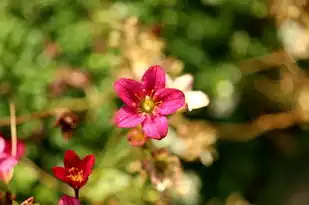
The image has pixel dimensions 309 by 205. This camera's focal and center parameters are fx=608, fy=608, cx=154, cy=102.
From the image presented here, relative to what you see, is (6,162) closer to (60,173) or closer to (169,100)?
(60,173)

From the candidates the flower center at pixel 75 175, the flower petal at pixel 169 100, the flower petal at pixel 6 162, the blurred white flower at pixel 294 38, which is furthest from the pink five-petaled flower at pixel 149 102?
the blurred white flower at pixel 294 38

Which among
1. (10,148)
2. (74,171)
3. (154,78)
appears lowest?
(10,148)

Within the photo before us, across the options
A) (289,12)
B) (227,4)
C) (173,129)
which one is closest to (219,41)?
(227,4)

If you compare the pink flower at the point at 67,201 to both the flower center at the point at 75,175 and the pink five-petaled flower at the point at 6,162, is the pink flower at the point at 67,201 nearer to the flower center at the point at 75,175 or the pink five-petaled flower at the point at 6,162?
the flower center at the point at 75,175

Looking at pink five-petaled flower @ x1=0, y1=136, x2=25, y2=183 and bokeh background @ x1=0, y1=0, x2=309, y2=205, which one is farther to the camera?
bokeh background @ x1=0, y1=0, x2=309, y2=205

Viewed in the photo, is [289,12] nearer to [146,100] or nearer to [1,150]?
[146,100]

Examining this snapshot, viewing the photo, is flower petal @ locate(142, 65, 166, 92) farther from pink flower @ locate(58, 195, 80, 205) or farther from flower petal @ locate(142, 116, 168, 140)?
pink flower @ locate(58, 195, 80, 205)

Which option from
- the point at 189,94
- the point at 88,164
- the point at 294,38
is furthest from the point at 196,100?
the point at 294,38

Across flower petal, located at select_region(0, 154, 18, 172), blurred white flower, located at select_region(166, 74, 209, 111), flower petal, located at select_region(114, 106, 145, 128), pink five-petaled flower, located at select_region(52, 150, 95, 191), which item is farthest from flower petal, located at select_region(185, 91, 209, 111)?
flower petal, located at select_region(0, 154, 18, 172)
